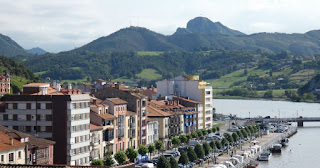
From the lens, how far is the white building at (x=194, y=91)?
138m

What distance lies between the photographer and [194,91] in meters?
141

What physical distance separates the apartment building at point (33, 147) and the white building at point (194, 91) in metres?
74.7

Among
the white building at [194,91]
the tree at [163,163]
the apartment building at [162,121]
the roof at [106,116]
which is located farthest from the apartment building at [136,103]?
the white building at [194,91]

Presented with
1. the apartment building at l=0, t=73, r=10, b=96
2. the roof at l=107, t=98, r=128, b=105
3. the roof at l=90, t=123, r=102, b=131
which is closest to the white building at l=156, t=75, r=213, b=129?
the roof at l=107, t=98, r=128, b=105

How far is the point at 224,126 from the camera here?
161 metres

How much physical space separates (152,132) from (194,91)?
39.6 meters

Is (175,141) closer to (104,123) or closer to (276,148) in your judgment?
(276,148)

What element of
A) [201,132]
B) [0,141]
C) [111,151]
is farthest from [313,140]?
[0,141]

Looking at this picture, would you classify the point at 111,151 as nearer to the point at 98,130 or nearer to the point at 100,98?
the point at 98,130

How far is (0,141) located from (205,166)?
1499 inches

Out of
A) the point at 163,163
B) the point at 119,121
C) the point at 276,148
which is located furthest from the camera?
the point at 276,148

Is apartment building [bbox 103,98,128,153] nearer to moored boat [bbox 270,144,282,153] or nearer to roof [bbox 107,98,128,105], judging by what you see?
roof [bbox 107,98,128,105]

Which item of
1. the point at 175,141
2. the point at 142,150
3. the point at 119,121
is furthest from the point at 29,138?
the point at 175,141

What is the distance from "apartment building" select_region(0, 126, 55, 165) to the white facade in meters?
39.3
